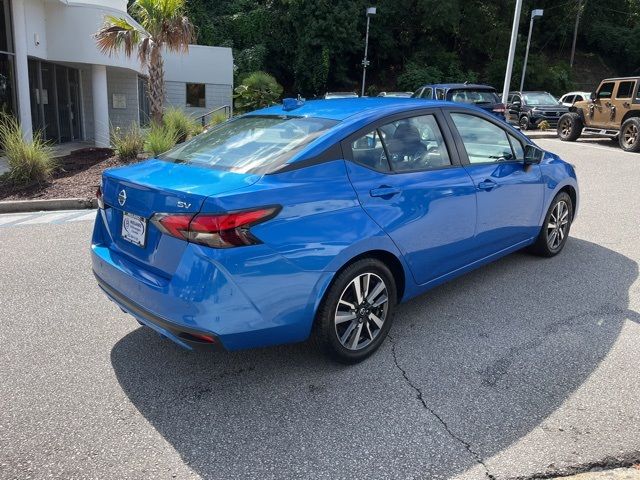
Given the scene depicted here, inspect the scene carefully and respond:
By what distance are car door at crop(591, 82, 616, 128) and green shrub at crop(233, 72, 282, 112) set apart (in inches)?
568

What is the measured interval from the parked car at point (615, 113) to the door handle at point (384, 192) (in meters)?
14.0

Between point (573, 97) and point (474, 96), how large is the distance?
1113cm

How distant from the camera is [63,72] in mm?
17141

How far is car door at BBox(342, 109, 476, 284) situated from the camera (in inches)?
134

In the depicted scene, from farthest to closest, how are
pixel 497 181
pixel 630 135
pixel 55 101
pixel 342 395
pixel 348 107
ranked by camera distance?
pixel 55 101, pixel 630 135, pixel 497 181, pixel 348 107, pixel 342 395

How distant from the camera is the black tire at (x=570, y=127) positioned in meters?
17.4

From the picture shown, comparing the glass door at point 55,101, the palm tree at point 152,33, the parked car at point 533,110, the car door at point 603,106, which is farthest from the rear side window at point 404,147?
the parked car at point 533,110

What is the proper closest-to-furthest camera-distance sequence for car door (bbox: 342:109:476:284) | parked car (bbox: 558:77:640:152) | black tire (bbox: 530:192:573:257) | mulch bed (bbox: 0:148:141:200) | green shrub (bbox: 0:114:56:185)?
1. car door (bbox: 342:109:476:284)
2. black tire (bbox: 530:192:573:257)
3. mulch bed (bbox: 0:148:141:200)
4. green shrub (bbox: 0:114:56:185)
5. parked car (bbox: 558:77:640:152)

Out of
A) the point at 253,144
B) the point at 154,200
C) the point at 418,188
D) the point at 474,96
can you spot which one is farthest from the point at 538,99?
the point at 154,200

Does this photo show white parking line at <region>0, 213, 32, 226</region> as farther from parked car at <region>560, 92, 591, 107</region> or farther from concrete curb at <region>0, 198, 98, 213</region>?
parked car at <region>560, 92, 591, 107</region>

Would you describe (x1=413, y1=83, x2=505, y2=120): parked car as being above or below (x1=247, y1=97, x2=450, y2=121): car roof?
above

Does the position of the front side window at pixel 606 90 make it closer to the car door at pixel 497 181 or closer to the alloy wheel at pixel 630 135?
the alloy wheel at pixel 630 135

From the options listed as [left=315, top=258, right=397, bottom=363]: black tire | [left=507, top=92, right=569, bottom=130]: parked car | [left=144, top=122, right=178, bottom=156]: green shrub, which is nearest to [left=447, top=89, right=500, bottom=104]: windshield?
[left=507, top=92, right=569, bottom=130]: parked car

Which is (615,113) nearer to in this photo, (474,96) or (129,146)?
(474,96)
